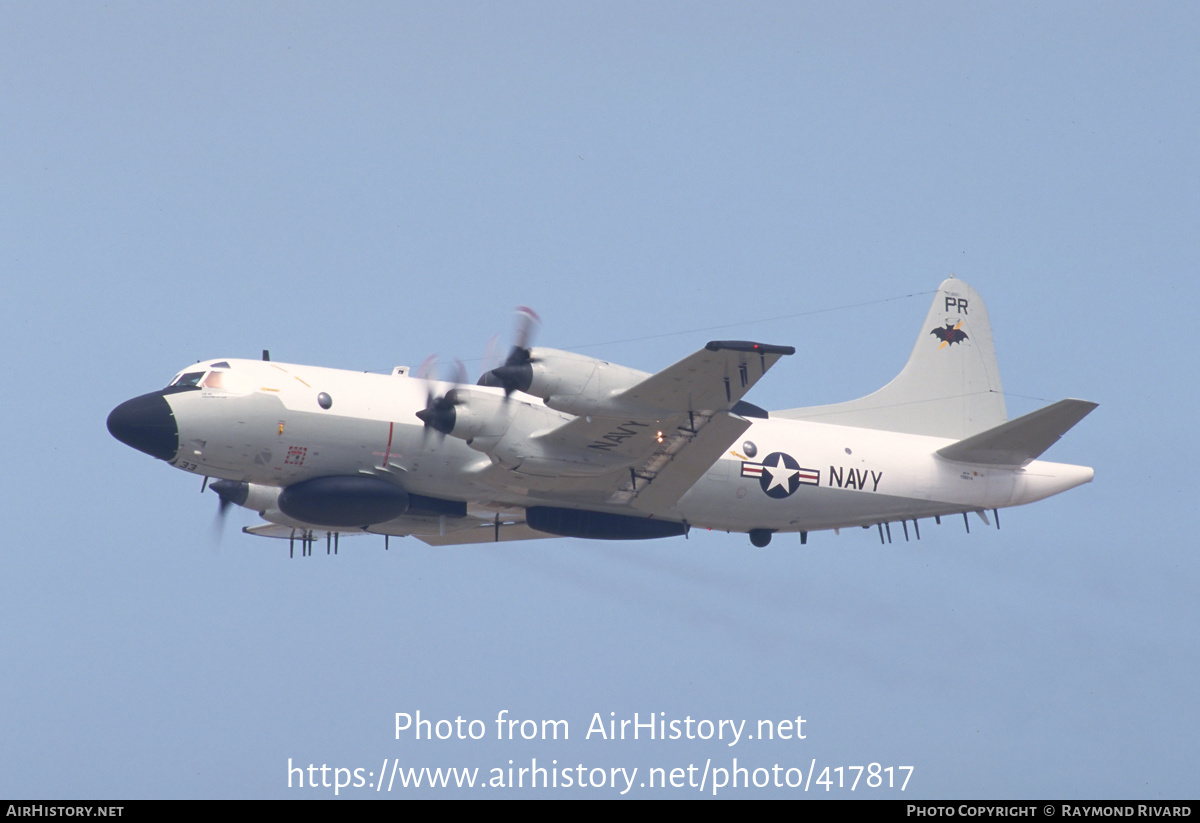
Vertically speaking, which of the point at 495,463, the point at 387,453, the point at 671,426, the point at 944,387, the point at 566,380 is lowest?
the point at 495,463

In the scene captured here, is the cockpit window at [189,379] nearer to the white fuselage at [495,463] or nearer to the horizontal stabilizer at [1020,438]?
the white fuselage at [495,463]

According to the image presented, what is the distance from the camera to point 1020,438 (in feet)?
83.7

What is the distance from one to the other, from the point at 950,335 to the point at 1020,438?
12.8 ft

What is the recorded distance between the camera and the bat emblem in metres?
28.8

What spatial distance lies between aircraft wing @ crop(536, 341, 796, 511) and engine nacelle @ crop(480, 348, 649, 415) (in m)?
0.20

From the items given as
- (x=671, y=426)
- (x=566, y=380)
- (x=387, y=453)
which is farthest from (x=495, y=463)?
(x=671, y=426)

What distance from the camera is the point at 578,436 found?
2267 centimetres

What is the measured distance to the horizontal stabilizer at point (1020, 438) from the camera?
24.5 metres

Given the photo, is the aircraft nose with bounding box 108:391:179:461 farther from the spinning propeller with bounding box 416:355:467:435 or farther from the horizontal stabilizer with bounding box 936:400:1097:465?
the horizontal stabilizer with bounding box 936:400:1097:465

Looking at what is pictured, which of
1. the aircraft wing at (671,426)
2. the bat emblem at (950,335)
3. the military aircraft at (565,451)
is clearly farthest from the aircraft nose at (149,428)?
the bat emblem at (950,335)

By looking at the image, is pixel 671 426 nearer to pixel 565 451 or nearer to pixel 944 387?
pixel 565 451

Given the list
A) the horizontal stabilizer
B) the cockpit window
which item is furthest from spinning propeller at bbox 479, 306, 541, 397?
the horizontal stabilizer

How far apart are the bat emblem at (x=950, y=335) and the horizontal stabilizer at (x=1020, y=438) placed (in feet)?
8.96
